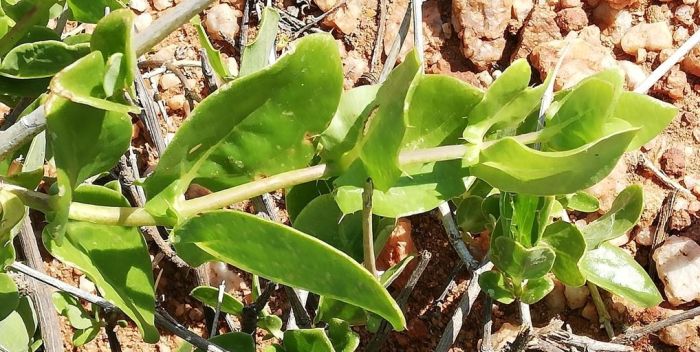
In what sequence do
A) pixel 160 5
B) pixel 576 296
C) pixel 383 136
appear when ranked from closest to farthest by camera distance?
pixel 383 136 → pixel 576 296 → pixel 160 5

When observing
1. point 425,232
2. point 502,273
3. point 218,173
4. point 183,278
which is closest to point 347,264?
point 218,173

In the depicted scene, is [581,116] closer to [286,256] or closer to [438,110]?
[438,110]

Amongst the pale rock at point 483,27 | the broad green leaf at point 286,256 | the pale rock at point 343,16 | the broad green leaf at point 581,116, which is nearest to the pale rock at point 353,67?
the pale rock at point 343,16

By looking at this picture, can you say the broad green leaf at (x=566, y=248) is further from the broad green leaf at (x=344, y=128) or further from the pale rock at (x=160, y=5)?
the pale rock at (x=160, y=5)

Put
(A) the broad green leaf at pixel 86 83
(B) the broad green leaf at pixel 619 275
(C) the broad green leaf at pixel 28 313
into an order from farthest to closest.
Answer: (C) the broad green leaf at pixel 28 313
(B) the broad green leaf at pixel 619 275
(A) the broad green leaf at pixel 86 83

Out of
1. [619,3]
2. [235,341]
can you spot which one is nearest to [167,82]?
[235,341]

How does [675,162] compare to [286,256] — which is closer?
[286,256]

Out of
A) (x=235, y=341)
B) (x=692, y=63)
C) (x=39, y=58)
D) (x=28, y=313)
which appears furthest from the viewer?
(x=692, y=63)
